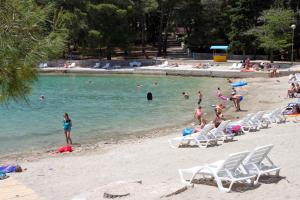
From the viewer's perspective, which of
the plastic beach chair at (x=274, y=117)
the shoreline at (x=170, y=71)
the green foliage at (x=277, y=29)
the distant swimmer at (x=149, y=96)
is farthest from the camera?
the green foliage at (x=277, y=29)

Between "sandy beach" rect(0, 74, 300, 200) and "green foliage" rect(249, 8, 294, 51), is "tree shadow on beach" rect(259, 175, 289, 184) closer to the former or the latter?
"sandy beach" rect(0, 74, 300, 200)

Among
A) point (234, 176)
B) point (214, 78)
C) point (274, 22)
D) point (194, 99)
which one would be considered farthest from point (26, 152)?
point (274, 22)

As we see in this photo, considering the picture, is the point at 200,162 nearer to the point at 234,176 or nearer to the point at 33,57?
the point at 234,176

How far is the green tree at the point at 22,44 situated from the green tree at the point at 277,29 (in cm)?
4839

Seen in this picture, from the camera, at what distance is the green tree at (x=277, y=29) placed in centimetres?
5203

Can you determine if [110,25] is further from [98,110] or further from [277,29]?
[98,110]

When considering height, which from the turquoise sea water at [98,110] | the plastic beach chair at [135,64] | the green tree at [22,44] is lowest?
the turquoise sea water at [98,110]

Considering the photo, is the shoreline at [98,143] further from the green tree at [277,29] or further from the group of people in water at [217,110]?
the green tree at [277,29]

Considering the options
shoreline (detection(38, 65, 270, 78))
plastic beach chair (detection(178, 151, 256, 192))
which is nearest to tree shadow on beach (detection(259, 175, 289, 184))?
plastic beach chair (detection(178, 151, 256, 192))

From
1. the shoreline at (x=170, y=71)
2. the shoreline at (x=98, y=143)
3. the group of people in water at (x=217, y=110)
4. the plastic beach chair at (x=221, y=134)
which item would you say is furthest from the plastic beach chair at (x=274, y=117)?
the shoreline at (x=170, y=71)

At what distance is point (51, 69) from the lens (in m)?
59.4

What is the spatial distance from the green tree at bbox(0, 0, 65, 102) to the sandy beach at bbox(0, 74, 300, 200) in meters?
3.34

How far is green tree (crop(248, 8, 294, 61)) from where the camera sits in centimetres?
5203

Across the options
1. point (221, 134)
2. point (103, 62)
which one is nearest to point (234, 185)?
point (221, 134)
